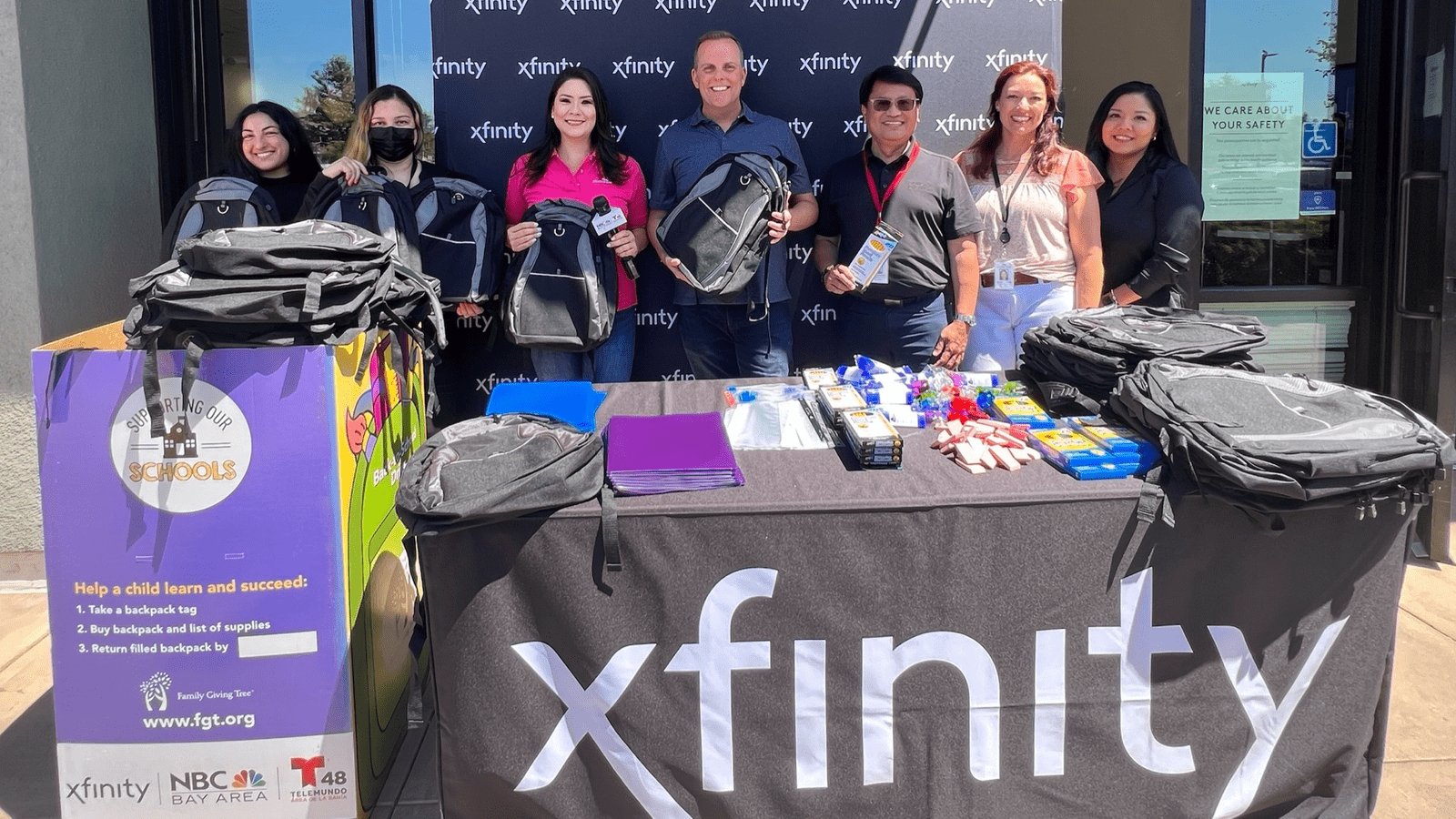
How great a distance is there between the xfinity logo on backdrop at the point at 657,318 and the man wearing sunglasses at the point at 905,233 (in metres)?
0.79

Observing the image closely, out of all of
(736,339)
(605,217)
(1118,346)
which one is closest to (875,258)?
(736,339)

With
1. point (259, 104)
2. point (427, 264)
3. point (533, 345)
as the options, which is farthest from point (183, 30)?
point (533, 345)

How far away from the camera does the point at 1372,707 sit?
7.04 feet

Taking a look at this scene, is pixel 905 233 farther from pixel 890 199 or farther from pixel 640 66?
pixel 640 66

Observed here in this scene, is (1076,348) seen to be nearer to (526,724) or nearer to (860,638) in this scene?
(860,638)

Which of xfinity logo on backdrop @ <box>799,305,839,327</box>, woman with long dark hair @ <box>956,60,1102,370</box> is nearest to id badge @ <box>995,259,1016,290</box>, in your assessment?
woman with long dark hair @ <box>956,60,1102,370</box>

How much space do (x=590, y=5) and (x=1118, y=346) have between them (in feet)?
8.49

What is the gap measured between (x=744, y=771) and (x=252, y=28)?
13.1 ft

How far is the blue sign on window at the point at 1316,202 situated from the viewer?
4.71 metres

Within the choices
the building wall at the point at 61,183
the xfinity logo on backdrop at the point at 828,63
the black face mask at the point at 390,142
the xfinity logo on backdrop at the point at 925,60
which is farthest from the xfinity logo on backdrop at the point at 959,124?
the building wall at the point at 61,183

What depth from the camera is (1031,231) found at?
3516 millimetres

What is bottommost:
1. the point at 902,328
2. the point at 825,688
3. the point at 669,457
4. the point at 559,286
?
the point at 825,688

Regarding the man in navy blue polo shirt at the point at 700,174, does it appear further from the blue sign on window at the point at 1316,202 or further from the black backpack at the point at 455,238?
the blue sign on window at the point at 1316,202

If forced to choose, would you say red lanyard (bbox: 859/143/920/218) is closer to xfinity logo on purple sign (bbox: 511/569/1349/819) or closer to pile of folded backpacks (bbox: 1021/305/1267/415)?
pile of folded backpacks (bbox: 1021/305/1267/415)
